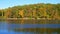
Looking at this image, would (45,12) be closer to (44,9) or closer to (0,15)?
(44,9)

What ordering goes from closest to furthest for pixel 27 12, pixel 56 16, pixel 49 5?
pixel 56 16 → pixel 27 12 → pixel 49 5

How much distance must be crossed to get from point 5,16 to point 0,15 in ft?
25.9

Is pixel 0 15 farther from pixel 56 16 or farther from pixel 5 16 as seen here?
pixel 56 16

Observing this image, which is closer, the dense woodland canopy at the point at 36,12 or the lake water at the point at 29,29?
the lake water at the point at 29,29

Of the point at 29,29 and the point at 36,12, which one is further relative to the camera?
the point at 36,12

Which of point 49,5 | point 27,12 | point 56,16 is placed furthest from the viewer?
point 49,5

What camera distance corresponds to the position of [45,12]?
10412 cm

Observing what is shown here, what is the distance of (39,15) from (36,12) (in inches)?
179

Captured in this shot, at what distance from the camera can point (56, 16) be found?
101 meters

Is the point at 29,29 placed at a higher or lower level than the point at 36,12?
higher

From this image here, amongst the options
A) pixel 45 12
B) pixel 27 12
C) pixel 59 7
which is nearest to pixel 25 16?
pixel 27 12

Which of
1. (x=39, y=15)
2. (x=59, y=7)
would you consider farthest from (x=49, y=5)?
(x=39, y=15)

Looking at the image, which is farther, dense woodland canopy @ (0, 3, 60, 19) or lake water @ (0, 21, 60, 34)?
dense woodland canopy @ (0, 3, 60, 19)

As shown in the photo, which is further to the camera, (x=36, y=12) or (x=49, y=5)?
(x=49, y=5)
